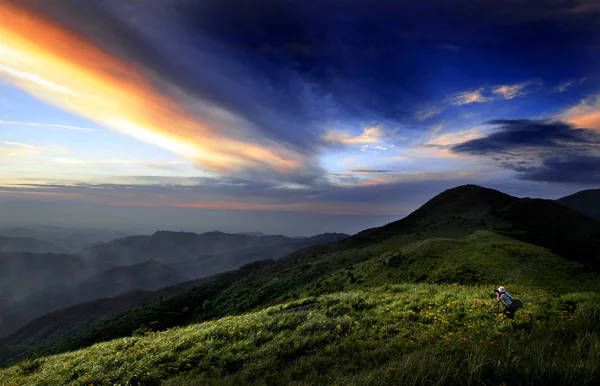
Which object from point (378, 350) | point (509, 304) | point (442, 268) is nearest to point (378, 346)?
point (378, 350)

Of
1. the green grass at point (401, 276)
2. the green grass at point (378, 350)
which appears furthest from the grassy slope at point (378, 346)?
the green grass at point (401, 276)

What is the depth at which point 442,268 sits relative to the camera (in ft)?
99.9

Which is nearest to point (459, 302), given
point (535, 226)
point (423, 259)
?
point (423, 259)

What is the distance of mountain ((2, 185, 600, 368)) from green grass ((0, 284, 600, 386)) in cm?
1323

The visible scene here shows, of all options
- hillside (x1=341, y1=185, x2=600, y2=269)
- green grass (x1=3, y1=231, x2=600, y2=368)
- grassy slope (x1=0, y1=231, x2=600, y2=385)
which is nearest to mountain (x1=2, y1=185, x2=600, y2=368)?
green grass (x1=3, y1=231, x2=600, y2=368)

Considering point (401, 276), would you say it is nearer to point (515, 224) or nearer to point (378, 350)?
point (378, 350)

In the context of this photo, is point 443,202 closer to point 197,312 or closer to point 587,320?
point 197,312

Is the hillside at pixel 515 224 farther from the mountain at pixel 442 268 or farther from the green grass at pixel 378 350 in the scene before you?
the green grass at pixel 378 350

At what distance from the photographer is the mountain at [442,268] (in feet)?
86.9

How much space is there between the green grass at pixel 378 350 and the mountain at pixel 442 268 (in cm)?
1323

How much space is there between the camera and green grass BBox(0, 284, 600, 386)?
17.1 ft

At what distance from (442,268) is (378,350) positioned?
24953mm

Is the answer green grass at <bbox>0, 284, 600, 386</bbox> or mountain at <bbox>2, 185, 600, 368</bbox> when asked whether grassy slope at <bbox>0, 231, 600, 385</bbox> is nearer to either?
green grass at <bbox>0, 284, 600, 386</bbox>

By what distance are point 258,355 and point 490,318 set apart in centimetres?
993
